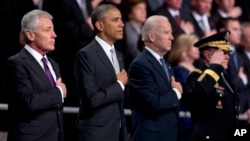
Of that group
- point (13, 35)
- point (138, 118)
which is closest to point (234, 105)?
point (138, 118)

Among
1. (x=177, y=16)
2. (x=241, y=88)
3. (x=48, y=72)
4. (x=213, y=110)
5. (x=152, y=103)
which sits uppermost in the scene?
(x=48, y=72)

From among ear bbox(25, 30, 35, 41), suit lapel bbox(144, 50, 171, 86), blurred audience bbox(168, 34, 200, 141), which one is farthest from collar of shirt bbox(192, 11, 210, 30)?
ear bbox(25, 30, 35, 41)

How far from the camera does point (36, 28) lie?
20.0ft

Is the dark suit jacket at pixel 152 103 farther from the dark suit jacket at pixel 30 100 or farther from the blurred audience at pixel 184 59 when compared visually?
the blurred audience at pixel 184 59

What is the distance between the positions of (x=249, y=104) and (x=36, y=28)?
380 centimetres

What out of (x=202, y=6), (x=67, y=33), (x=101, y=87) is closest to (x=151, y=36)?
(x=101, y=87)

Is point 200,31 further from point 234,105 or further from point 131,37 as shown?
point 234,105

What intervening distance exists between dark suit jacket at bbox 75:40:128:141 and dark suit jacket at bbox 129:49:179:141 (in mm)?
250

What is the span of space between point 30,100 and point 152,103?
3.64 ft

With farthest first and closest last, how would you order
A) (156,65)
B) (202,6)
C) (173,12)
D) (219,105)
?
(202,6)
(173,12)
(219,105)
(156,65)

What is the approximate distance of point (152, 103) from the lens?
639 cm

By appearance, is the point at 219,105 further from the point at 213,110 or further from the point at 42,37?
the point at 42,37

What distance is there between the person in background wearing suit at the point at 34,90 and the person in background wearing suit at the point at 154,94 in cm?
75

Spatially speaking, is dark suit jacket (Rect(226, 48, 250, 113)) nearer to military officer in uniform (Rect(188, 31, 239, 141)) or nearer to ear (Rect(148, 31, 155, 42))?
military officer in uniform (Rect(188, 31, 239, 141))
